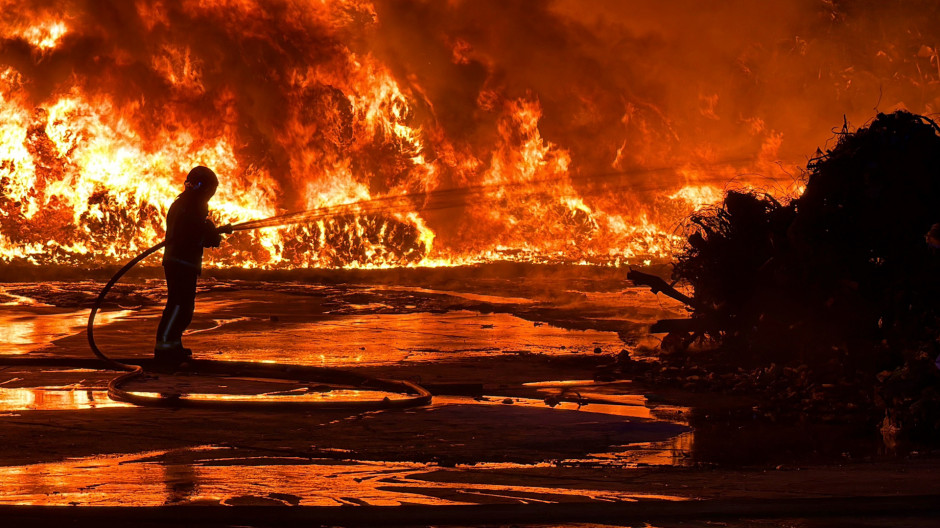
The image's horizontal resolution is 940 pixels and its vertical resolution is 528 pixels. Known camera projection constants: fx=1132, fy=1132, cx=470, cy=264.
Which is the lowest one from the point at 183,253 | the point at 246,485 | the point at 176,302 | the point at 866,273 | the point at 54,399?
the point at 246,485

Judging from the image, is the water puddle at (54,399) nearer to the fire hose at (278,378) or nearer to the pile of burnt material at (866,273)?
the fire hose at (278,378)

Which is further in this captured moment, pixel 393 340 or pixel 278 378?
pixel 393 340

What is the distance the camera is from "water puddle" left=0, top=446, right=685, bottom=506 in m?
5.45

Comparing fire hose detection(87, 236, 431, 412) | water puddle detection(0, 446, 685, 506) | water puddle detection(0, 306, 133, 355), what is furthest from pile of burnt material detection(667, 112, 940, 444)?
water puddle detection(0, 306, 133, 355)

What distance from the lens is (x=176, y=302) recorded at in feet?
38.0

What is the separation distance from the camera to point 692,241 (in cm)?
1471

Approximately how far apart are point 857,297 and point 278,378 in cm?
589

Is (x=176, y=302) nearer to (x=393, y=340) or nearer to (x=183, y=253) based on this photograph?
(x=183, y=253)

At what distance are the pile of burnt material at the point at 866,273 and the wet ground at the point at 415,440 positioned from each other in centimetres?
133

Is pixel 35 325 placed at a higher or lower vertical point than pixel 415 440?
higher

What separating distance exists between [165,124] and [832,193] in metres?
26.2

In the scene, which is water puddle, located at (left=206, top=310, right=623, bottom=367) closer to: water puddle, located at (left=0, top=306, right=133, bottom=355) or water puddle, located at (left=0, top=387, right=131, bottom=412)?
water puddle, located at (left=0, top=306, right=133, bottom=355)

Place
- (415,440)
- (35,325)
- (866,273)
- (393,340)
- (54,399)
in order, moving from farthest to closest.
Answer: (35,325) → (393,340) → (866,273) → (54,399) → (415,440)

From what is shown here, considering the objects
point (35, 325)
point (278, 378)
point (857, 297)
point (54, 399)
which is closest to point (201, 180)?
point (278, 378)
